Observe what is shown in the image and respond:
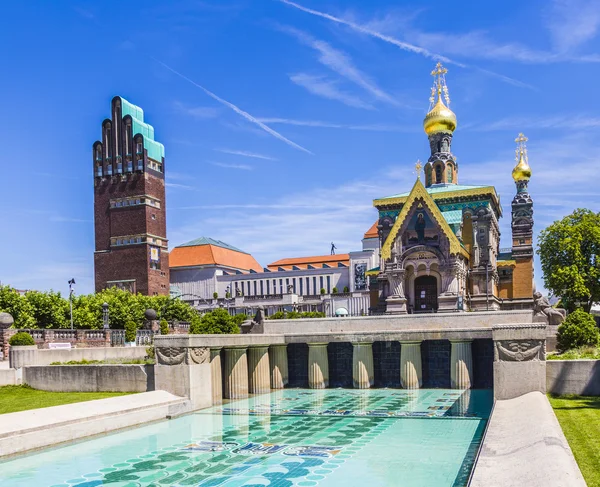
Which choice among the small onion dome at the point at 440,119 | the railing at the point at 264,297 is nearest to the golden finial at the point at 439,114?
the small onion dome at the point at 440,119

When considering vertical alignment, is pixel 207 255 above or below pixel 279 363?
above

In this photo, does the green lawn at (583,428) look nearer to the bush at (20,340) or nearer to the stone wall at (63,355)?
the stone wall at (63,355)

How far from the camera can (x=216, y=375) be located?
912 inches

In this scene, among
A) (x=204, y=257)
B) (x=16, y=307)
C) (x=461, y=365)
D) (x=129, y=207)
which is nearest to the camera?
(x=461, y=365)

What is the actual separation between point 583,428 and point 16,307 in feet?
140

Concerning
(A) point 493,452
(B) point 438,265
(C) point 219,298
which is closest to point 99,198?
(C) point 219,298

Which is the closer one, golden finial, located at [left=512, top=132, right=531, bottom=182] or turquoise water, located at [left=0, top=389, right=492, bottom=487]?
turquoise water, located at [left=0, top=389, right=492, bottom=487]

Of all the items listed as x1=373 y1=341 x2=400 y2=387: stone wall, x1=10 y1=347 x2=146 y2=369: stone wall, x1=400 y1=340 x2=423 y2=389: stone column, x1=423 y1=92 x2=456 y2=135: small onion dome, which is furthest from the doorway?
x1=400 y1=340 x2=423 y2=389: stone column

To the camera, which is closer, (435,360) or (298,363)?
(435,360)

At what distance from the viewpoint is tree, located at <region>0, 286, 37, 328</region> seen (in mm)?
47062

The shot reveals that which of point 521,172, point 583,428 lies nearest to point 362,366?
point 583,428

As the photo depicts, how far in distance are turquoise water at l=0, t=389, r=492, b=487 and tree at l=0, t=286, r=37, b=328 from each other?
103 feet

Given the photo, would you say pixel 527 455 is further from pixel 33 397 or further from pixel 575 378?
pixel 33 397

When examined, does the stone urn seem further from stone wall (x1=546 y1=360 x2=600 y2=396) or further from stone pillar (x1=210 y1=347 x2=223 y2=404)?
stone wall (x1=546 y1=360 x2=600 y2=396)
